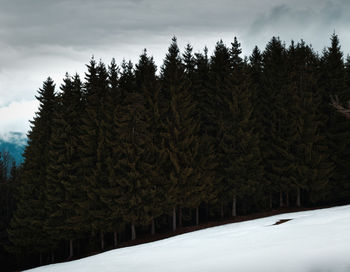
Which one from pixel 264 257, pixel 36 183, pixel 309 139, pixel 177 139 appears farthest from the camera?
pixel 36 183

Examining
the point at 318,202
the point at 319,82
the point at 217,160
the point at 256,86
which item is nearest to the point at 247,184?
the point at 217,160

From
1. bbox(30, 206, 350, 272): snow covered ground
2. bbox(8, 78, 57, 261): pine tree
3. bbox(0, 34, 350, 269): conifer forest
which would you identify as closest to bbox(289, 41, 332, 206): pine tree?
bbox(0, 34, 350, 269): conifer forest

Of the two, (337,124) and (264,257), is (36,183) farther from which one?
(337,124)

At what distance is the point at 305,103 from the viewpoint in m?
30.7

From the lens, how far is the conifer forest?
2673 centimetres

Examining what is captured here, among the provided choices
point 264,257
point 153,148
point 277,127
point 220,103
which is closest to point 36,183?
point 153,148

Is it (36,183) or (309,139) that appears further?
(36,183)

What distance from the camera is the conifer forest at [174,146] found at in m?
26.7

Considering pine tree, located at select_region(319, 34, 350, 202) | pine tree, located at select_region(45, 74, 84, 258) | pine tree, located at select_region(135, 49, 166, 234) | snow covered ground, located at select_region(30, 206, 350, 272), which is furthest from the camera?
pine tree, located at select_region(319, 34, 350, 202)

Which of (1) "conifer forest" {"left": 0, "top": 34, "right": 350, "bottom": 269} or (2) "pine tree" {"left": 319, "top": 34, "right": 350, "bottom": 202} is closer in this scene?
(1) "conifer forest" {"left": 0, "top": 34, "right": 350, "bottom": 269}

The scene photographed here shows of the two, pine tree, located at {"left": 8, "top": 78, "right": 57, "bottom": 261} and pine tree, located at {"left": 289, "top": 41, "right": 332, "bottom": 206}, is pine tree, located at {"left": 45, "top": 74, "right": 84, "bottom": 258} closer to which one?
pine tree, located at {"left": 8, "top": 78, "right": 57, "bottom": 261}

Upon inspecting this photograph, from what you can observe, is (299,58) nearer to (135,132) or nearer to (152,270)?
(135,132)

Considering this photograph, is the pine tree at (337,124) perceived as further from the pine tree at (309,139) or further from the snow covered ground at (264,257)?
the snow covered ground at (264,257)

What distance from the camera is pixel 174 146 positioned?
27.1 metres
